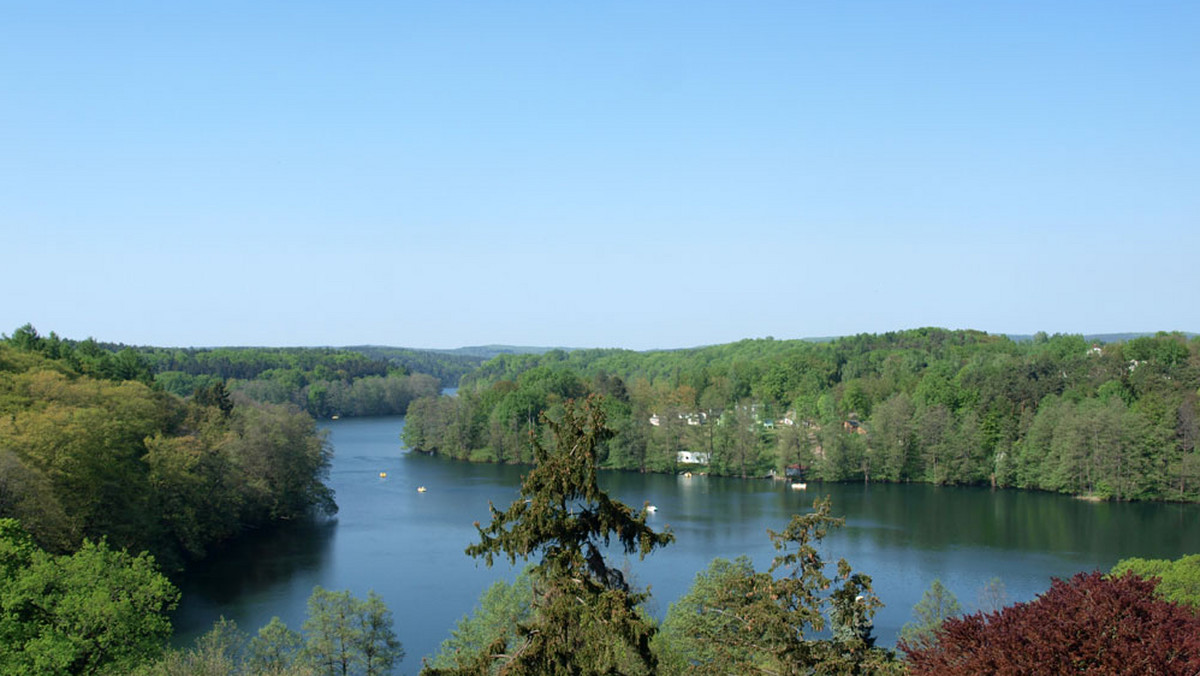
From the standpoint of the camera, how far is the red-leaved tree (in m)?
6.70

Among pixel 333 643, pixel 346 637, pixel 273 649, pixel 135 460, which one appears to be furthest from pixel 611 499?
pixel 135 460

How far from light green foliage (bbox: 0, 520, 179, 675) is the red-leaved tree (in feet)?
32.7

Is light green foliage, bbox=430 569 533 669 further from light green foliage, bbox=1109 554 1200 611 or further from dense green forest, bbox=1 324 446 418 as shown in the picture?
dense green forest, bbox=1 324 446 418

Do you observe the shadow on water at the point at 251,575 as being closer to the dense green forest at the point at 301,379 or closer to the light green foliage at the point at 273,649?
the light green foliage at the point at 273,649

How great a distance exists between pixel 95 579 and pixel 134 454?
15267 millimetres

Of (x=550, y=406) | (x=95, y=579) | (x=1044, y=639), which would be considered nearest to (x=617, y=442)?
(x=550, y=406)

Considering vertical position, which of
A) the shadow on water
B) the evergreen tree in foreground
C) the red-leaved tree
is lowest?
the shadow on water

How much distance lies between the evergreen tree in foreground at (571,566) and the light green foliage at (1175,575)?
12152mm

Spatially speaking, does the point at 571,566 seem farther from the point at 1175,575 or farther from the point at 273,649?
the point at 1175,575

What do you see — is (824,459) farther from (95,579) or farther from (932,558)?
(95,579)

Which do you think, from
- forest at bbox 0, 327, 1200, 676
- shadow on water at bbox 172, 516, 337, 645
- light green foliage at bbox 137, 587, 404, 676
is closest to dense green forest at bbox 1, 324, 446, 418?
forest at bbox 0, 327, 1200, 676

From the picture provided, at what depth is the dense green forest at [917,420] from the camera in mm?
38562

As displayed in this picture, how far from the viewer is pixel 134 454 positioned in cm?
2680

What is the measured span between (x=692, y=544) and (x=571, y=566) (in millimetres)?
22827
